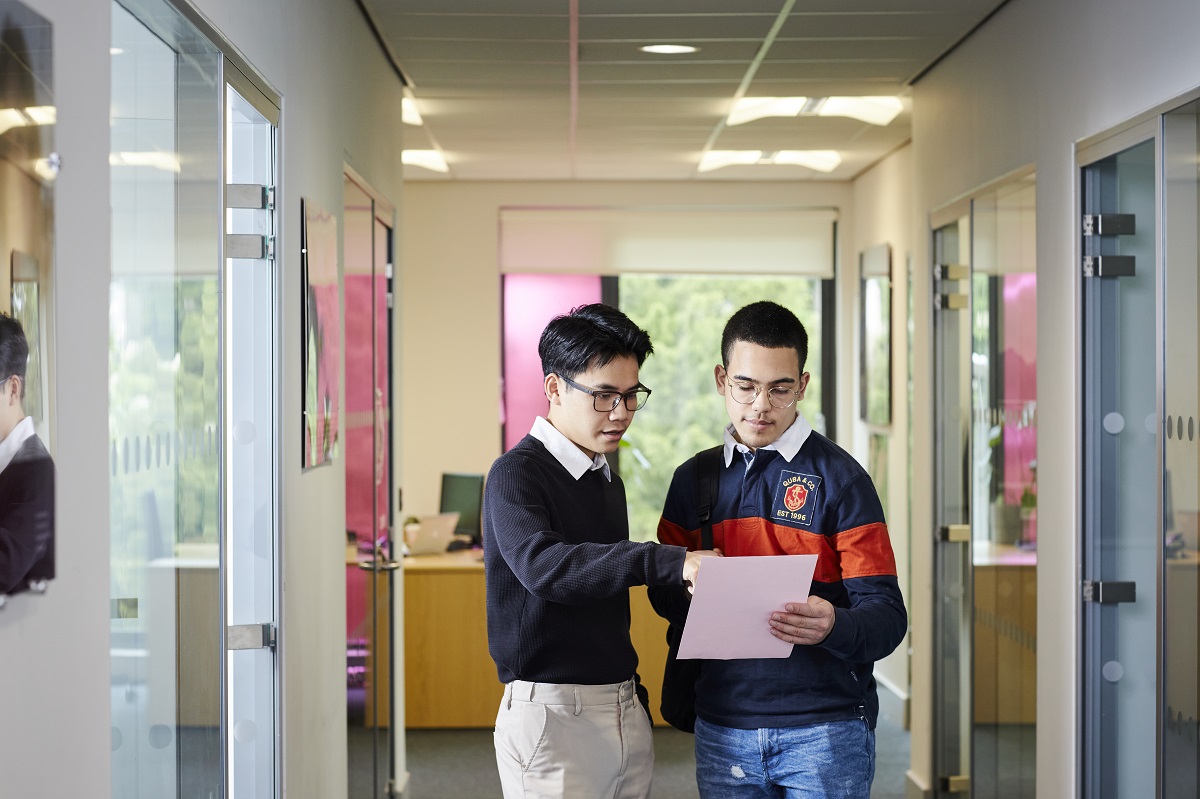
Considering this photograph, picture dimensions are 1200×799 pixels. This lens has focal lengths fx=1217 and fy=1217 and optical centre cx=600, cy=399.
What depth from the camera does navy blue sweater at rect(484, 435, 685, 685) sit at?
1.93 metres

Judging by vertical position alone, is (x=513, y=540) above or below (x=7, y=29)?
below

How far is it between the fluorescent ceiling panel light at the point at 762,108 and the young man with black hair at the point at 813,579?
12.0 feet

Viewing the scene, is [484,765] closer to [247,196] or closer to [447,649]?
[447,649]

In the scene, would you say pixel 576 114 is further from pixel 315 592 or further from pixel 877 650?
pixel 877 650

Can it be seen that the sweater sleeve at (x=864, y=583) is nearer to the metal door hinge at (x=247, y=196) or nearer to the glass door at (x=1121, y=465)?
the glass door at (x=1121, y=465)

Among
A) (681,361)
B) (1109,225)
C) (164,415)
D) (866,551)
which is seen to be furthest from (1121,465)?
(681,361)

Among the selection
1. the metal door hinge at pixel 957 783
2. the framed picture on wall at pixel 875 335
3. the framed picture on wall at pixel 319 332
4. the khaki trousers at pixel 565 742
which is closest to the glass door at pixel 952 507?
Result: the metal door hinge at pixel 957 783

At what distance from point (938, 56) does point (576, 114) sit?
6.12 feet

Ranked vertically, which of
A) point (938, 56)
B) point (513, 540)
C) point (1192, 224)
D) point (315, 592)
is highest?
point (938, 56)

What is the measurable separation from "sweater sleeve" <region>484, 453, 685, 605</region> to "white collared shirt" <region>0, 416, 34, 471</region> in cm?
77

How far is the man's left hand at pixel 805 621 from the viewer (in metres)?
2.03

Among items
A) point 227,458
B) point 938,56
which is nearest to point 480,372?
point 938,56

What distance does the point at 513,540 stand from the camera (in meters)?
1.99

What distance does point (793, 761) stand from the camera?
215 cm
